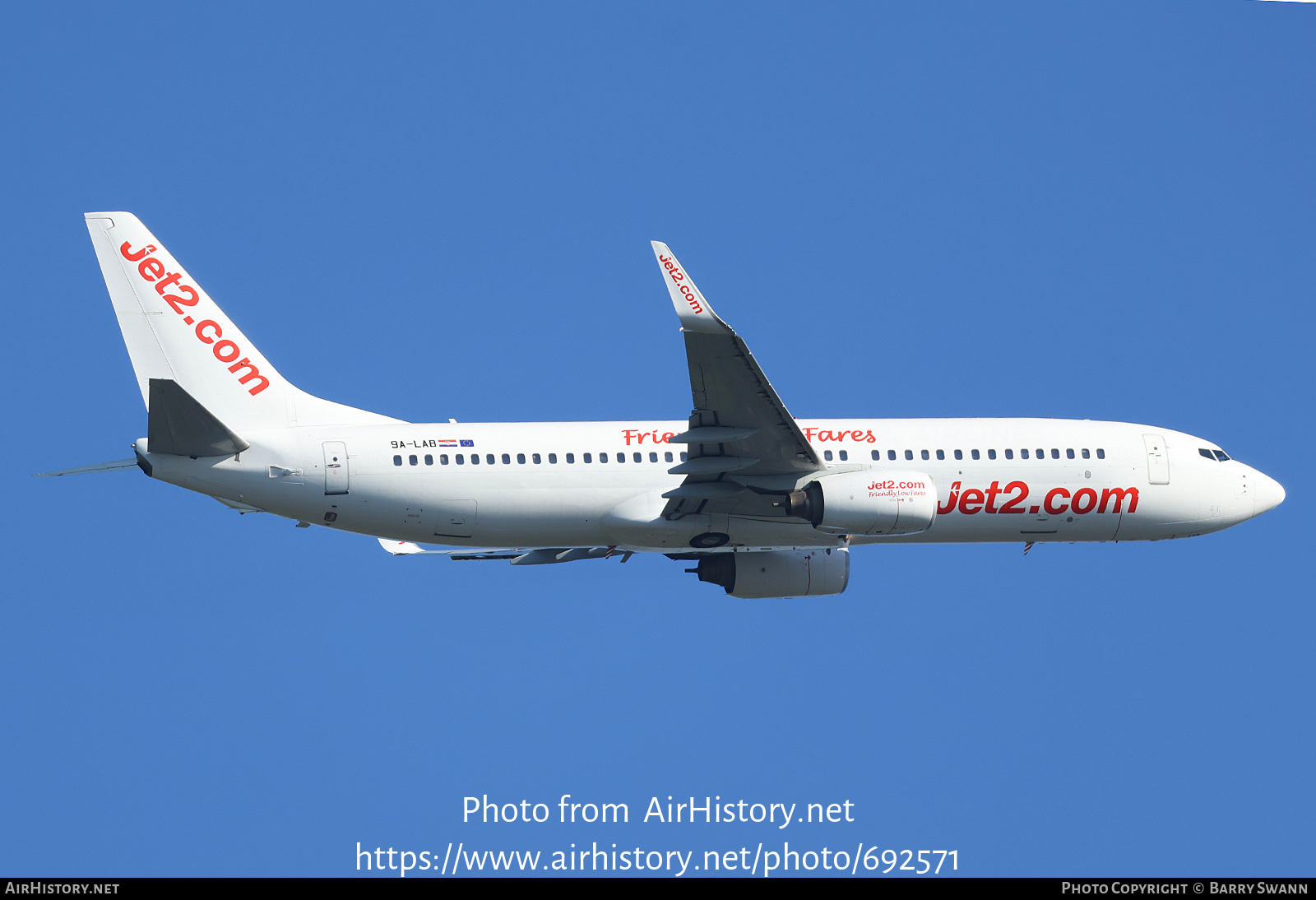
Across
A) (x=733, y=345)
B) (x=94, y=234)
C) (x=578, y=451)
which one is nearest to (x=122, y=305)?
(x=94, y=234)

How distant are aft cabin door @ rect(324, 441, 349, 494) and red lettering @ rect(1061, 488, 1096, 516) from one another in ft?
62.3

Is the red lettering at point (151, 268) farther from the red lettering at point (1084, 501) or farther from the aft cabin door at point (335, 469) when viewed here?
the red lettering at point (1084, 501)

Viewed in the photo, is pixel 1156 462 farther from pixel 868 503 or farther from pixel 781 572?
pixel 781 572

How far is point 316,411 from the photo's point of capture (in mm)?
39750

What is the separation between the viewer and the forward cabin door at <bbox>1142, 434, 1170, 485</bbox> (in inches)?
1719

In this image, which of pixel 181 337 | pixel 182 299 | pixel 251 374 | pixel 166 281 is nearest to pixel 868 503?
pixel 251 374

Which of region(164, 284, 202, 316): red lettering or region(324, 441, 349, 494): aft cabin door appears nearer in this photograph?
region(324, 441, 349, 494): aft cabin door

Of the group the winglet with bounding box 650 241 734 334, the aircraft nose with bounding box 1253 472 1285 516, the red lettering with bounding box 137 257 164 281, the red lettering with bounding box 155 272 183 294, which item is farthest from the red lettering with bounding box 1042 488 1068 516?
the red lettering with bounding box 137 257 164 281

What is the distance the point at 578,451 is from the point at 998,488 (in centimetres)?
1112

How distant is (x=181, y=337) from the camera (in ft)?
128

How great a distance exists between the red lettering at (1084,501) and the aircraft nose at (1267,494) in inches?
225

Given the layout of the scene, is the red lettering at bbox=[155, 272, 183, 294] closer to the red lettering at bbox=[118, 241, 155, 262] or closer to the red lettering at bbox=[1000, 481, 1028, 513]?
the red lettering at bbox=[118, 241, 155, 262]

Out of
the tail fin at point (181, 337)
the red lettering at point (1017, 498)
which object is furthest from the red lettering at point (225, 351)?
the red lettering at point (1017, 498)

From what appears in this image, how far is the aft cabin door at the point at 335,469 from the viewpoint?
38094 millimetres
